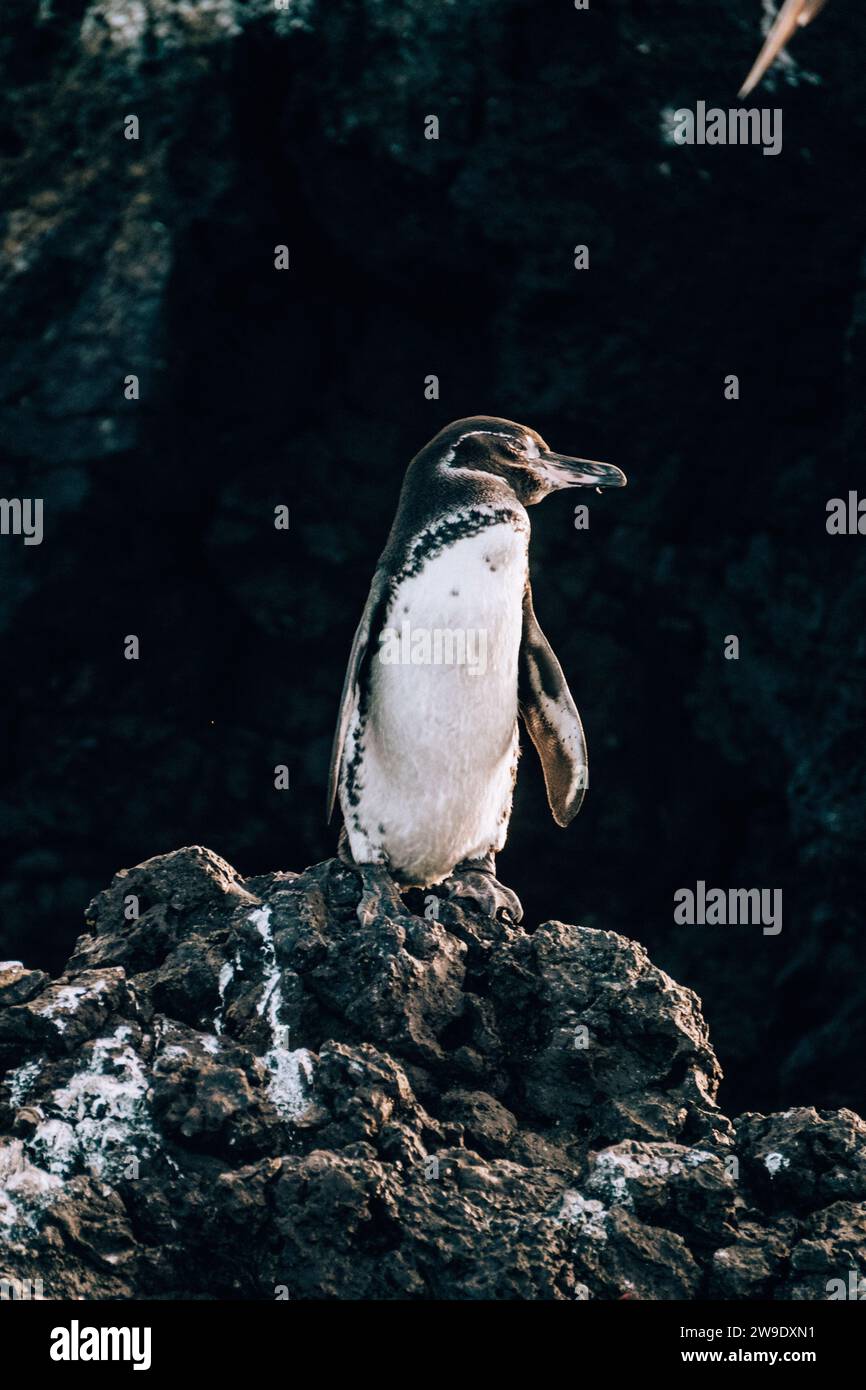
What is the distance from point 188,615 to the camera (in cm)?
872

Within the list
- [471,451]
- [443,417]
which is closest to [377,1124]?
[471,451]

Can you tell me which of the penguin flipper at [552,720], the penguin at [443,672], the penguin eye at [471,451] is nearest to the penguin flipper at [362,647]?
the penguin at [443,672]

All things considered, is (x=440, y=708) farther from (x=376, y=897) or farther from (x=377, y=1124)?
(x=377, y=1124)

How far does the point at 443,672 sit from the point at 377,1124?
1.74 metres

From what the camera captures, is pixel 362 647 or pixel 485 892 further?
A: pixel 362 647

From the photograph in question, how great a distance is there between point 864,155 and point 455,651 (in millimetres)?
3947

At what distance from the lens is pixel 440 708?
542 cm

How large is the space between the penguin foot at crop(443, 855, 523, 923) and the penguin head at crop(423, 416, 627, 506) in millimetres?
1281

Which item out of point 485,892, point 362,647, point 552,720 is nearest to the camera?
point 485,892

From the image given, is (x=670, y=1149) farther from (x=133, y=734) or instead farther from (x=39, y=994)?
(x=133, y=734)

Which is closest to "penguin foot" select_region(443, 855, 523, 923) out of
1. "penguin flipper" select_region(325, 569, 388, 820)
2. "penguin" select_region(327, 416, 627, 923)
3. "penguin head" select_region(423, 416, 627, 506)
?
"penguin" select_region(327, 416, 627, 923)

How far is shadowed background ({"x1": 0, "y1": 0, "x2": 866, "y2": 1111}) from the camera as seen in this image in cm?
770

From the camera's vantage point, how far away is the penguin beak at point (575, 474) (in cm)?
570

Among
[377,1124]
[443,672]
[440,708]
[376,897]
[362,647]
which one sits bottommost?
[377,1124]
